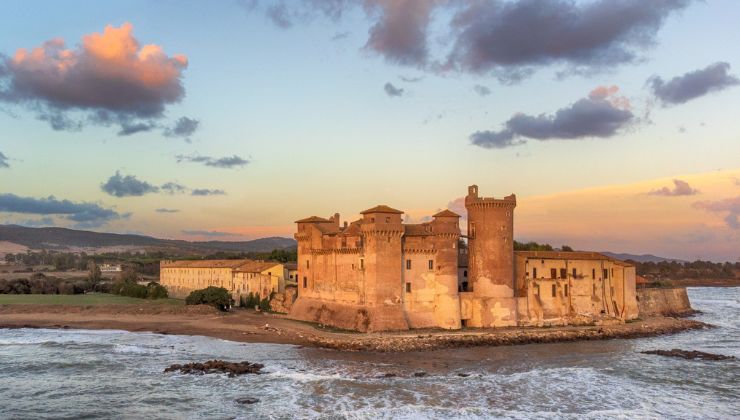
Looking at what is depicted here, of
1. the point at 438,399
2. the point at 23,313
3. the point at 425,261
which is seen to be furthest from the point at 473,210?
the point at 23,313

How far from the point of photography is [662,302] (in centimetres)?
6269

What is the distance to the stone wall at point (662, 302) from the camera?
194 feet

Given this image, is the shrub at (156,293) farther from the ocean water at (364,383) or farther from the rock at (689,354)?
the rock at (689,354)

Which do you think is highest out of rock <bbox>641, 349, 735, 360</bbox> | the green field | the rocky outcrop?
the green field

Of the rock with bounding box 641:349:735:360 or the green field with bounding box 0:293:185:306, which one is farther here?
the green field with bounding box 0:293:185:306

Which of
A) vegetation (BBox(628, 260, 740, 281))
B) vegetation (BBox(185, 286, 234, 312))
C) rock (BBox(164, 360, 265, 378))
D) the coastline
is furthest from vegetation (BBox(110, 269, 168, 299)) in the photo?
vegetation (BBox(628, 260, 740, 281))

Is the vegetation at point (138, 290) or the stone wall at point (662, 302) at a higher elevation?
the vegetation at point (138, 290)

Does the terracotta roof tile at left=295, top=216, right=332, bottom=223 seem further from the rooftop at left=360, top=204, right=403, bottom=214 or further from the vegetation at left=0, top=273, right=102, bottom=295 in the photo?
the vegetation at left=0, top=273, right=102, bottom=295

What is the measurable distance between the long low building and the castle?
8.96 m

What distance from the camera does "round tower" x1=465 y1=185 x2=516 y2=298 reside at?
45.4 meters

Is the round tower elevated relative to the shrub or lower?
elevated

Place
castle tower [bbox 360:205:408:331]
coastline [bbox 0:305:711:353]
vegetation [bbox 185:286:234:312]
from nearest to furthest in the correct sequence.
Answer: coastline [bbox 0:305:711:353], castle tower [bbox 360:205:408:331], vegetation [bbox 185:286:234:312]

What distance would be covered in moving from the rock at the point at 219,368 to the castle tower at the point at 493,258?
17.5 m

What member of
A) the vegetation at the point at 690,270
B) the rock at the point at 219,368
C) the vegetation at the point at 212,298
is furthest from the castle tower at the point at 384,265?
the vegetation at the point at 690,270
